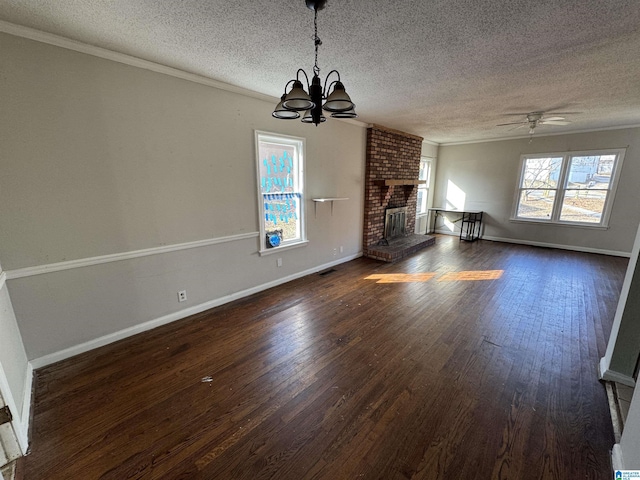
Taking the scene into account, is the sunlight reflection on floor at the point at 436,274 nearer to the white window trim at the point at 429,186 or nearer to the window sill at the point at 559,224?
the window sill at the point at 559,224


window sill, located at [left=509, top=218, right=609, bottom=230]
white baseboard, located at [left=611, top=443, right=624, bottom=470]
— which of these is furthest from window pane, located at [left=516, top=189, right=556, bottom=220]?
white baseboard, located at [left=611, top=443, right=624, bottom=470]

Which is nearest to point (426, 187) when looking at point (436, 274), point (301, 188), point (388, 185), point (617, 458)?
point (388, 185)

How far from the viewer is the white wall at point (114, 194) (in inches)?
74.0

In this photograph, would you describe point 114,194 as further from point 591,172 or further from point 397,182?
point 591,172

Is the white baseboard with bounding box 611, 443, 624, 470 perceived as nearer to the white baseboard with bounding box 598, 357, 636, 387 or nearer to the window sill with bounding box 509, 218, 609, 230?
the white baseboard with bounding box 598, 357, 636, 387

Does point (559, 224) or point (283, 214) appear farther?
point (559, 224)

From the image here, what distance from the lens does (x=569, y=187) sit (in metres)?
5.56

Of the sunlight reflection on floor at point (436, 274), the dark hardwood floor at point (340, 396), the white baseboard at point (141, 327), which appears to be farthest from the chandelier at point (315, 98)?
the sunlight reflection on floor at point (436, 274)

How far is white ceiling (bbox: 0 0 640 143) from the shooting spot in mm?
1553

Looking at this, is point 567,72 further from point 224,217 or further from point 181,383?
point 181,383

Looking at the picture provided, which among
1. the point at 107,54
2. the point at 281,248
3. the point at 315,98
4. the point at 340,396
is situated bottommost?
the point at 340,396

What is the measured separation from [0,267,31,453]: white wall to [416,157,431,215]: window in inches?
286

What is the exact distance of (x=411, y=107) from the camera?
366 cm

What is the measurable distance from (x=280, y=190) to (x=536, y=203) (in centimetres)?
606
